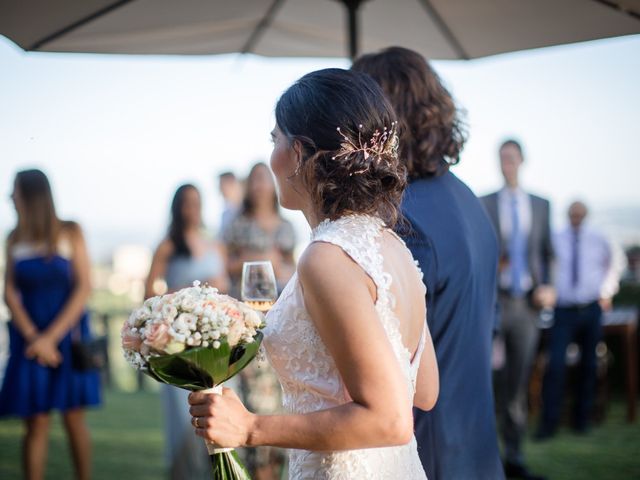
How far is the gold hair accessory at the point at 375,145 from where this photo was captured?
6.12 feet

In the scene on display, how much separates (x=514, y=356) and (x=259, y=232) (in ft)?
7.78

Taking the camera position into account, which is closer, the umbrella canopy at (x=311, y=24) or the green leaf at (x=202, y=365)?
the green leaf at (x=202, y=365)

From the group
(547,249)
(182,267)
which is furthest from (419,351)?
(547,249)

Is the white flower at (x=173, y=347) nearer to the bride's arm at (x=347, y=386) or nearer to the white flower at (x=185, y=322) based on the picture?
the white flower at (x=185, y=322)

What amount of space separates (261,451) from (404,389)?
13.8ft

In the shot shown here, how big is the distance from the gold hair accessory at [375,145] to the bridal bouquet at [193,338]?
45cm

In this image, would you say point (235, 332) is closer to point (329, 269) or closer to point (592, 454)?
point (329, 269)

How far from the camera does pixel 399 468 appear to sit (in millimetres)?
1998

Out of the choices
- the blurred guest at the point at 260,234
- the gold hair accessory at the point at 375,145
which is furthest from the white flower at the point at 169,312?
the blurred guest at the point at 260,234

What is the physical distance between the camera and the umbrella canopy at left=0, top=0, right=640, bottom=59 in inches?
138

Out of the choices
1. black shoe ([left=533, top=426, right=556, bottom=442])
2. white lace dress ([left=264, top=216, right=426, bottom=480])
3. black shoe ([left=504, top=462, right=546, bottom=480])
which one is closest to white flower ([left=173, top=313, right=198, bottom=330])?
white lace dress ([left=264, top=216, right=426, bottom=480])

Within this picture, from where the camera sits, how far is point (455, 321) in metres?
2.38

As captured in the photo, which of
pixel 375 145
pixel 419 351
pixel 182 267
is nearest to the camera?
pixel 375 145

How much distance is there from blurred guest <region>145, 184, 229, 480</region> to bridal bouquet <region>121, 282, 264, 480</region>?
404cm
